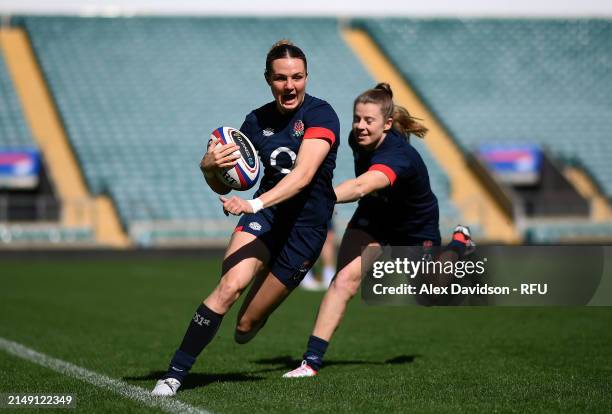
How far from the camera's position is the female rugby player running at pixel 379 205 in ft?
22.6

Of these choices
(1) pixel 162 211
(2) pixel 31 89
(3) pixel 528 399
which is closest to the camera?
(3) pixel 528 399

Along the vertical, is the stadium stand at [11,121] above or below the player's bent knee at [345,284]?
above

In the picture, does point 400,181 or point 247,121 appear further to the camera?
point 400,181

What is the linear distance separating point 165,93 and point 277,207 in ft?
76.9

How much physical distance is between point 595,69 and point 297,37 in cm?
990

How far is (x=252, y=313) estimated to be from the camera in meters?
6.39

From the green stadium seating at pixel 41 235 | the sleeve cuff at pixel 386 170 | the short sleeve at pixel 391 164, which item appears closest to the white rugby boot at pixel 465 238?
the short sleeve at pixel 391 164

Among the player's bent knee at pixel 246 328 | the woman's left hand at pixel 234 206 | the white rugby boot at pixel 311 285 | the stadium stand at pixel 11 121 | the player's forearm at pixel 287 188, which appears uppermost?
the stadium stand at pixel 11 121

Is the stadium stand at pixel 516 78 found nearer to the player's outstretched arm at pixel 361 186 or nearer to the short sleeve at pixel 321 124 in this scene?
the player's outstretched arm at pixel 361 186

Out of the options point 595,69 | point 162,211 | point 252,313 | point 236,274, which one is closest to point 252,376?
point 252,313

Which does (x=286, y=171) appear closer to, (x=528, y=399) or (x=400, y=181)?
(x=400, y=181)

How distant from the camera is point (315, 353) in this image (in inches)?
272

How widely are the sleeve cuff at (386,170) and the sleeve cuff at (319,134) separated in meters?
0.79

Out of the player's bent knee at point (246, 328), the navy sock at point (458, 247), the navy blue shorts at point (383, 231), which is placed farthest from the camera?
the navy sock at point (458, 247)
